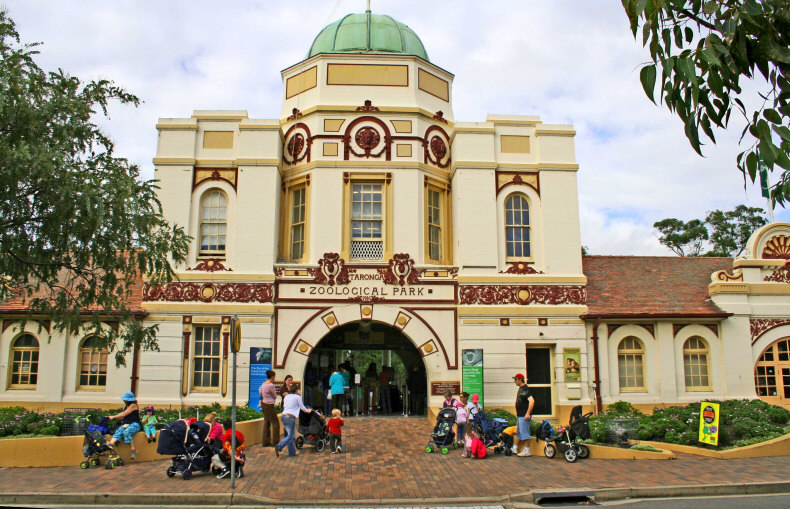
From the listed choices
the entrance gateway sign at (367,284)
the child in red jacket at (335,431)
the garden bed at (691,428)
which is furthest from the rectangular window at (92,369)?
the garden bed at (691,428)

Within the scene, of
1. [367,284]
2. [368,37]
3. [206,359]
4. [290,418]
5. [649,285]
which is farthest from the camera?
[368,37]

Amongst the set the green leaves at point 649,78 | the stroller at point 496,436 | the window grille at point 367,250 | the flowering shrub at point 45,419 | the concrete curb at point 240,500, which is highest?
the window grille at point 367,250

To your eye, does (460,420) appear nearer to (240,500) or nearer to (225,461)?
(225,461)

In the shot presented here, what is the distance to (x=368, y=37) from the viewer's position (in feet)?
78.3

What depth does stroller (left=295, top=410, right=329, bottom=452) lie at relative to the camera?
15016mm

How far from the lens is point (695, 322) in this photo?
21.2m

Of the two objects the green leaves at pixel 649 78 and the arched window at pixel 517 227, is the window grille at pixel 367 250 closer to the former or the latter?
the arched window at pixel 517 227

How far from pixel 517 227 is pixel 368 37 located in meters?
8.69

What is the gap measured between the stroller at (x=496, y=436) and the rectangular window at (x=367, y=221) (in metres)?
7.43

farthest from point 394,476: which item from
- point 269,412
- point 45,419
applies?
point 45,419

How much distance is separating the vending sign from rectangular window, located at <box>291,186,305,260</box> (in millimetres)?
6183

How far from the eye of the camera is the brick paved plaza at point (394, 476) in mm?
11758

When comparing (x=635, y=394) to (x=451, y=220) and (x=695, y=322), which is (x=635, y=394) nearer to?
(x=695, y=322)

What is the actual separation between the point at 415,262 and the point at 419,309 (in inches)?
58.0
